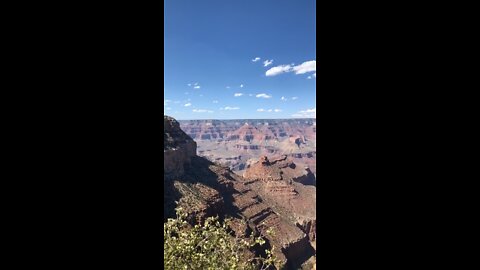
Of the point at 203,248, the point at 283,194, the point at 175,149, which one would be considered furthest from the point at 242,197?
the point at 203,248

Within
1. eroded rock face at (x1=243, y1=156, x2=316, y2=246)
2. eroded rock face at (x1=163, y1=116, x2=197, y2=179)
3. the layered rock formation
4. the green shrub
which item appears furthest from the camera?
eroded rock face at (x1=243, y1=156, x2=316, y2=246)

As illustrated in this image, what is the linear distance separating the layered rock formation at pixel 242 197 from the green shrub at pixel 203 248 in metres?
29.9

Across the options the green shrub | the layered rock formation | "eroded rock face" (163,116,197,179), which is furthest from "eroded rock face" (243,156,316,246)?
the green shrub

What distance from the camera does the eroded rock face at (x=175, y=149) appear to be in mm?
48312

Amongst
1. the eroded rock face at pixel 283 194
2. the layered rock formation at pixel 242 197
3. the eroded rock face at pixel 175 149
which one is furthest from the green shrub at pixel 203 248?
the eroded rock face at pixel 283 194

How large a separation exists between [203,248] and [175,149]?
151ft

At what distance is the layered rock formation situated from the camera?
42.9 metres

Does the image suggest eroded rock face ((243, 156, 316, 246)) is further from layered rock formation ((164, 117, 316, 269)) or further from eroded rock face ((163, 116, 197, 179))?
eroded rock face ((163, 116, 197, 179))

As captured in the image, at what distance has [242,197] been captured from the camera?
5750 cm

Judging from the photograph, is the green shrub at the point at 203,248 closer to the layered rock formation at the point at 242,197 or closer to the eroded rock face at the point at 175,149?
the layered rock formation at the point at 242,197

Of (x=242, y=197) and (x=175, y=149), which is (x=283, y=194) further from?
(x=175, y=149)

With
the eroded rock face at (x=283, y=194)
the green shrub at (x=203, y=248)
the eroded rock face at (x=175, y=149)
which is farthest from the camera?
the eroded rock face at (x=283, y=194)

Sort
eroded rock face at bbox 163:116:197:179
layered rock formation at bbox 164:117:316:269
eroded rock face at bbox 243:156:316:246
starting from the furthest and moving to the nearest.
→ eroded rock face at bbox 243:156:316:246 → eroded rock face at bbox 163:116:197:179 → layered rock formation at bbox 164:117:316:269
